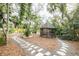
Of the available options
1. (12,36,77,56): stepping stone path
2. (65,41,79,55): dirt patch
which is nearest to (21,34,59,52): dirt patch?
(12,36,77,56): stepping stone path

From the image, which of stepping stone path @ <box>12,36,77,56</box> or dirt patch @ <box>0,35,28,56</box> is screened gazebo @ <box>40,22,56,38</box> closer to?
stepping stone path @ <box>12,36,77,56</box>

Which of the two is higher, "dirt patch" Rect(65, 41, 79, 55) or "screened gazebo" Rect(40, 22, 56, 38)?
"screened gazebo" Rect(40, 22, 56, 38)

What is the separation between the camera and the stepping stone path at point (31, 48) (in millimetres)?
1903

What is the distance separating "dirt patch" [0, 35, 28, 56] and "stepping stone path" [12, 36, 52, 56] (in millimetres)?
51

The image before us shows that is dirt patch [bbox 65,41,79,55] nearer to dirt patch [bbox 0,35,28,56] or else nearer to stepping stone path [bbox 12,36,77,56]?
stepping stone path [bbox 12,36,77,56]

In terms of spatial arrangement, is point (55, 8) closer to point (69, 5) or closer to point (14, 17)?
point (69, 5)

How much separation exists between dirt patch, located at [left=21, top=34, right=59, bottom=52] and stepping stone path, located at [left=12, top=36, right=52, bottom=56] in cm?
4

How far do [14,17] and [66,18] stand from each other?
59 cm

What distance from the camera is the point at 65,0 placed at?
1916mm

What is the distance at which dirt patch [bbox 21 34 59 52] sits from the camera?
6.28 ft

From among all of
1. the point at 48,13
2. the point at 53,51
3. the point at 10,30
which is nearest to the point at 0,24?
the point at 10,30

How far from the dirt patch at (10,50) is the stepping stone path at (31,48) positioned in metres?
0.05

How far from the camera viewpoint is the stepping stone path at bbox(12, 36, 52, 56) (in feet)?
6.24

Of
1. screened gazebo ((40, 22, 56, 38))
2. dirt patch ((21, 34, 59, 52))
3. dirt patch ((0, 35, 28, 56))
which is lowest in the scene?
dirt patch ((0, 35, 28, 56))
